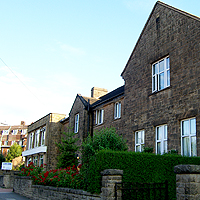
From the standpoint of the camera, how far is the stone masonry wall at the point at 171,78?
542 inches

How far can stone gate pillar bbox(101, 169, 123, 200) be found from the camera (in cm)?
919

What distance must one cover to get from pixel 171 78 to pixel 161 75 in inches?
43.6

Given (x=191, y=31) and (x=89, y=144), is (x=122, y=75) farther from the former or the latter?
(x=89, y=144)

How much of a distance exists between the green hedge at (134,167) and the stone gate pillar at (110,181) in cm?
45

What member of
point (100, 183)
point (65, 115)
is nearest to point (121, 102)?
point (100, 183)

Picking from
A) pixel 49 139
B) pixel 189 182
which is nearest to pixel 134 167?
pixel 189 182

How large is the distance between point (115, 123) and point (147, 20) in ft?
24.7

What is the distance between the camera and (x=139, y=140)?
17.1m

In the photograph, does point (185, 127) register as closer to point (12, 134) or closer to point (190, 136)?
point (190, 136)

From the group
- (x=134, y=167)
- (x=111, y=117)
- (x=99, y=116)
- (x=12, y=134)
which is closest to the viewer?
(x=134, y=167)

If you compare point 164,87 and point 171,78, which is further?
point 164,87

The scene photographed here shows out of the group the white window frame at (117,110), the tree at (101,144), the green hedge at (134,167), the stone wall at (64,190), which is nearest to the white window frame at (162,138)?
the tree at (101,144)

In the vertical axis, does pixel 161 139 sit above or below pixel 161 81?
below

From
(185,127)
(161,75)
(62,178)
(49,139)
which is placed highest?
(161,75)
